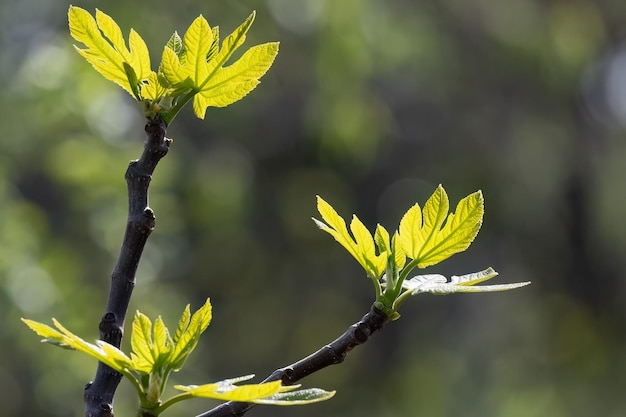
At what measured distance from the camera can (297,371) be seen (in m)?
0.69

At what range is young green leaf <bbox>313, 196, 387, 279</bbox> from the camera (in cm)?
70

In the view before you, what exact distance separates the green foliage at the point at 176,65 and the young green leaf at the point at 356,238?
4.9 inches

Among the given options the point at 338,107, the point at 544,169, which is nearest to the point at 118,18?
the point at 338,107

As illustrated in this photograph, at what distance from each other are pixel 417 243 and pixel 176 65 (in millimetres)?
258

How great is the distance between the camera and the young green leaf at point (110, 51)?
691 mm

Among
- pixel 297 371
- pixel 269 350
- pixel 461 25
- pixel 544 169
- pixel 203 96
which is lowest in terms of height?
pixel 297 371

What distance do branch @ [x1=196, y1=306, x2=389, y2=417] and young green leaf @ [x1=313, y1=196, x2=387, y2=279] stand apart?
4 centimetres

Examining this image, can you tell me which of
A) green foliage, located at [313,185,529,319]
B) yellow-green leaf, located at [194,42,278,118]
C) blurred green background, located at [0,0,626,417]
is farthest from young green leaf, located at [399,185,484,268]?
blurred green background, located at [0,0,626,417]

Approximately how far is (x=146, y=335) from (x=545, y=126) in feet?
19.8

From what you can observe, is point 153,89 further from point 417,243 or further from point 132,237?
point 417,243

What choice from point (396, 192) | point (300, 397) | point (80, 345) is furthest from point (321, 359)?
point (396, 192)

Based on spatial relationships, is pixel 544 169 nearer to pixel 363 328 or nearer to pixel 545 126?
pixel 545 126

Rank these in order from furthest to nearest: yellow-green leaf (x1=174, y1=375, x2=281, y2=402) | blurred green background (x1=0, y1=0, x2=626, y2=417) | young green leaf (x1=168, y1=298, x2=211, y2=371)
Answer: blurred green background (x1=0, y1=0, x2=626, y2=417) < young green leaf (x1=168, y1=298, x2=211, y2=371) < yellow-green leaf (x1=174, y1=375, x2=281, y2=402)

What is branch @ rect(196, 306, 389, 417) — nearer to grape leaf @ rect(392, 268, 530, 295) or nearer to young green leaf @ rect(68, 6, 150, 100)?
grape leaf @ rect(392, 268, 530, 295)
